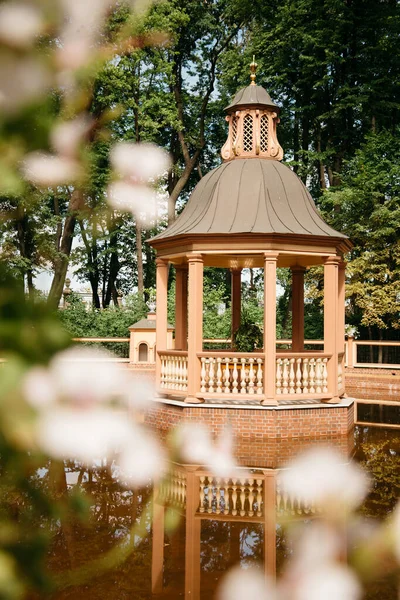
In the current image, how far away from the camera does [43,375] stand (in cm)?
63

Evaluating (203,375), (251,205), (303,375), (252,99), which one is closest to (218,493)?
(203,375)

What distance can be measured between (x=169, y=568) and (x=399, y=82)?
2717 centimetres

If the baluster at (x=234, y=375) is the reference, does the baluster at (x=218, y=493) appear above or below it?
below

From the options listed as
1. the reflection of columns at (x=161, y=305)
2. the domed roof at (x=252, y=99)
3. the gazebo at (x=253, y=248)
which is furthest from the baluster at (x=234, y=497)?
the domed roof at (x=252, y=99)

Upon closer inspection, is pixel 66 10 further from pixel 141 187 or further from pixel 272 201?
pixel 272 201

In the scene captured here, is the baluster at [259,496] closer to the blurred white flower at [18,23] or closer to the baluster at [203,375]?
the baluster at [203,375]

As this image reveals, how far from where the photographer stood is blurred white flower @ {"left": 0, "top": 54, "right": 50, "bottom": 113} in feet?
2.04

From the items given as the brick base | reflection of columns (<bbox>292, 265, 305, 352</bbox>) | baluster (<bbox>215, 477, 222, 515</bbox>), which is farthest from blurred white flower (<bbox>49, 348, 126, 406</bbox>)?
reflection of columns (<bbox>292, 265, 305, 352</bbox>)

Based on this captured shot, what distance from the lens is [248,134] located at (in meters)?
13.9

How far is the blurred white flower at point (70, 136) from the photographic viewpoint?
79cm

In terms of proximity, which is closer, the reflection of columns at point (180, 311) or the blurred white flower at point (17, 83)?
the blurred white flower at point (17, 83)

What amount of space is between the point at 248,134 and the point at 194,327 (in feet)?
16.2

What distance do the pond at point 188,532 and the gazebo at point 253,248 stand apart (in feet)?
8.81

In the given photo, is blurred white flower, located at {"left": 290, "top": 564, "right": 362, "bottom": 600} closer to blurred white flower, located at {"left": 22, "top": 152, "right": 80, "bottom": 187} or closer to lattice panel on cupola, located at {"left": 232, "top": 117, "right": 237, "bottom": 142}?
blurred white flower, located at {"left": 22, "top": 152, "right": 80, "bottom": 187}
